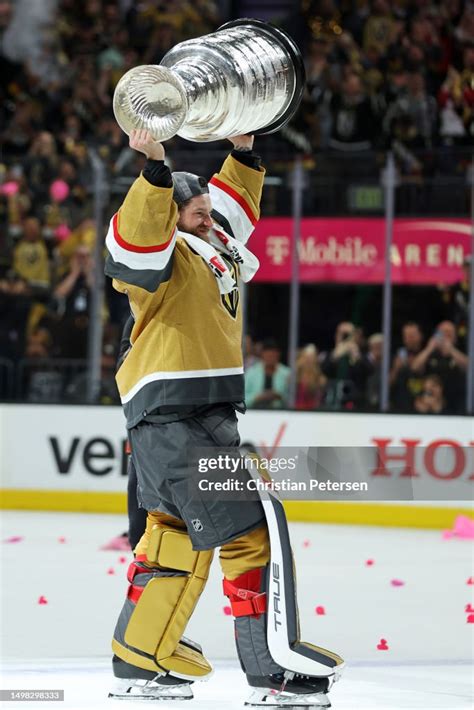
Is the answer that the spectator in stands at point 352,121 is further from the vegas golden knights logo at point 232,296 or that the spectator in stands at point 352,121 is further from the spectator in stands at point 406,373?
the vegas golden knights logo at point 232,296

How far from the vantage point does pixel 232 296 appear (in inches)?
154

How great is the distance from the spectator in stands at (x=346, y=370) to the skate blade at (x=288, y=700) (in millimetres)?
5089

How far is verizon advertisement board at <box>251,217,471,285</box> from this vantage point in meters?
8.56

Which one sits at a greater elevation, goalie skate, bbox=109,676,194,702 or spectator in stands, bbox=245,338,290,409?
spectator in stands, bbox=245,338,290,409

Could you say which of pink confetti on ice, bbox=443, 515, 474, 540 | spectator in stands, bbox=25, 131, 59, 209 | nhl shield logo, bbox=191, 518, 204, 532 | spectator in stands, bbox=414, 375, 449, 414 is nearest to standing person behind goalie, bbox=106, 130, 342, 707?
nhl shield logo, bbox=191, 518, 204, 532

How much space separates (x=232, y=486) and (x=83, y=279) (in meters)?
5.51

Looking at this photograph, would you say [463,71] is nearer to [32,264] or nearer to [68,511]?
[32,264]

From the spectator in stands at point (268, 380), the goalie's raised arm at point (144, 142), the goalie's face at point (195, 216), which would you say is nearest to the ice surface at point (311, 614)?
the spectator in stands at point (268, 380)

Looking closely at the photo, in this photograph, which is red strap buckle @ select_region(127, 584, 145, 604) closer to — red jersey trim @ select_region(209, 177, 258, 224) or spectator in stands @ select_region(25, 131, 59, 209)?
red jersey trim @ select_region(209, 177, 258, 224)

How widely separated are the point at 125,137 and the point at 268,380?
2.56 metres

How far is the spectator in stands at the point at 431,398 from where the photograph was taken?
862 cm

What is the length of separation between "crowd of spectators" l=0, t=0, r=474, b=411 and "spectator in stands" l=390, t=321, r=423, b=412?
0.01 meters

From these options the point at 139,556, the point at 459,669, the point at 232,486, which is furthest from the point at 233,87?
the point at 459,669

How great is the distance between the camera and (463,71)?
1015 centimetres
